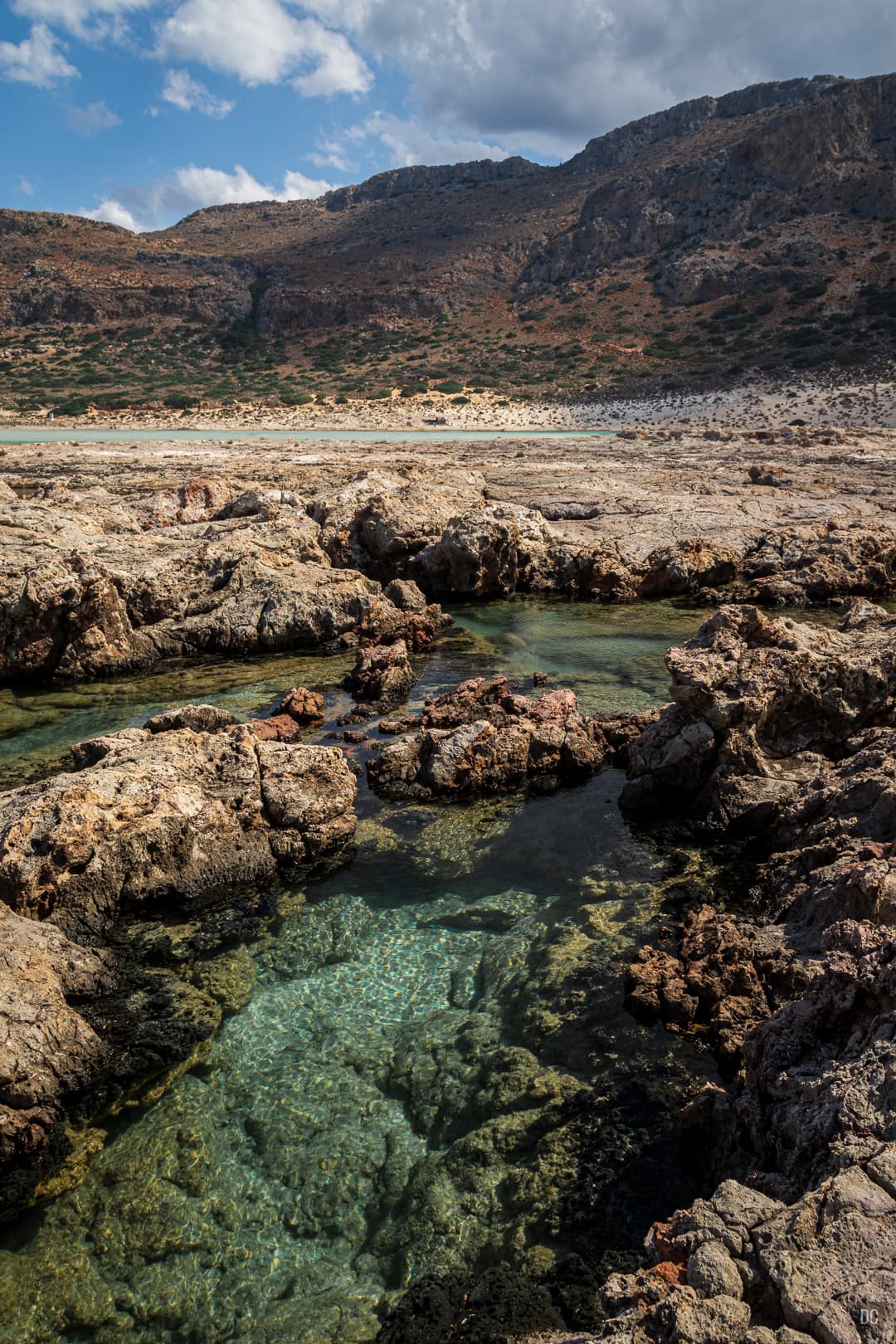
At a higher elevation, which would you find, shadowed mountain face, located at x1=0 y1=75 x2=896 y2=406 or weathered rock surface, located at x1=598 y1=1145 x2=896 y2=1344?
shadowed mountain face, located at x1=0 y1=75 x2=896 y2=406

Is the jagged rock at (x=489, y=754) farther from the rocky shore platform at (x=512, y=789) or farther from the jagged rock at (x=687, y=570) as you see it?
the jagged rock at (x=687, y=570)

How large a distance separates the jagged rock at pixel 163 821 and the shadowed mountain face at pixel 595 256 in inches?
2470

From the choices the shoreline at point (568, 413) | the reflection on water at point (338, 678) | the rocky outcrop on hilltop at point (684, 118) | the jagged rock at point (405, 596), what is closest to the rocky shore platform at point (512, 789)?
the jagged rock at point (405, 596)

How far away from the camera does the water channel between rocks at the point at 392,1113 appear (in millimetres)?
4934

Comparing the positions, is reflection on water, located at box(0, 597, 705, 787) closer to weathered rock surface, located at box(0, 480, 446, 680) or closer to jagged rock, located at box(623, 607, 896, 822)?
weathered rock surface, located at box(0, 480, 446, 680)

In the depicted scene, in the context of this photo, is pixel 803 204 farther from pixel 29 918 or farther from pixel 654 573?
pixel 29 918

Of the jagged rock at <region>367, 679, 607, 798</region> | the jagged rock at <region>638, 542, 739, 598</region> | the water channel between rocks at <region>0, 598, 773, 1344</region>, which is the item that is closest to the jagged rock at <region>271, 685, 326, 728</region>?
the jagged rock at <region>367, 679, 607, 798</region>

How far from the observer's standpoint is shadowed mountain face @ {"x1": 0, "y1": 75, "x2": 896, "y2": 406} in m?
75.6

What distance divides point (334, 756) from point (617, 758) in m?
3.77

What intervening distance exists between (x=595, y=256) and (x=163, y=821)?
319 feet

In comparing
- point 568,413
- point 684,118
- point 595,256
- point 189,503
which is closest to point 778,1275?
point 189,503

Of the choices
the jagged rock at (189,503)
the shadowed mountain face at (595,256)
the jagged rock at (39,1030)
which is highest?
the shadowed mountain face at (595,256)

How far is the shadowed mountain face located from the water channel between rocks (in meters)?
63.1

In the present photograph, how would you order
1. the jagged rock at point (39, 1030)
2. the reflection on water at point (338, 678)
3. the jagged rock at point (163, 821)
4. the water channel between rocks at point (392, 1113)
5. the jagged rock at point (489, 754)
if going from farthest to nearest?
the reflection on water at point (338, 678) < the jagged rock at point (489, 754) < the jagged rock at point (163, 821) < the jagged rock at point (39, 1030) < the water channel between rocks at point (392, 1113)
